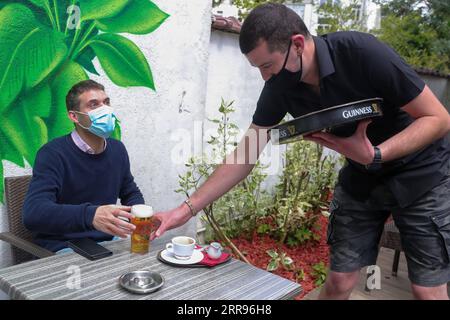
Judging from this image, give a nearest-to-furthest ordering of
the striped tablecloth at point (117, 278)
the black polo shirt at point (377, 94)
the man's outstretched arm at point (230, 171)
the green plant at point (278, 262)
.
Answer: the striped tablecloth at point (117, 278), the black polo shirt at point (377, 94), the man's outstretched arm at point (230, 171), the green plant at point (278, 262)

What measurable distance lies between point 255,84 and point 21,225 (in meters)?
3.01

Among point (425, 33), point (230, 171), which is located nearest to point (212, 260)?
point (230, 171)

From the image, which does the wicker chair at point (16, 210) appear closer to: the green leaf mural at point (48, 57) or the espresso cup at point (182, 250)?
the green leaf mural at point (48, 57)

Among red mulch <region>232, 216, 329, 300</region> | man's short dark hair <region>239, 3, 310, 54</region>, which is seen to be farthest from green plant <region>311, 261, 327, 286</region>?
man's short dark hair <region>239, 3, 310, 54</region>

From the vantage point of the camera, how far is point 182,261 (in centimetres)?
179

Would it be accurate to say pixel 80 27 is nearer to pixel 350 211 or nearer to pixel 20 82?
pixel 20 82

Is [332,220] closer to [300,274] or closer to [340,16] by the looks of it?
[300,274]

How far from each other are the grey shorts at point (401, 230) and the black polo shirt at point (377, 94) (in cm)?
6

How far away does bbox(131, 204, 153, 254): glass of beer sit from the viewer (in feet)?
5.90

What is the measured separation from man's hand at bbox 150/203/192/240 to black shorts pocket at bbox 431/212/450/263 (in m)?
1.21

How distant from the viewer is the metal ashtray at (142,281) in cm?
151

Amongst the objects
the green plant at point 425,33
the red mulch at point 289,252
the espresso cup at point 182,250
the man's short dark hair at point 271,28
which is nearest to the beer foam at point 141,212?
the espresso cup at point 182,250
